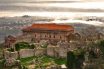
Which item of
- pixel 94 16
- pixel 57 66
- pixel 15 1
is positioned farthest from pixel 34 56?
pixel 15 1

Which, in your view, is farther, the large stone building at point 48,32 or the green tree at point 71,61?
the large stone building at point 48,32

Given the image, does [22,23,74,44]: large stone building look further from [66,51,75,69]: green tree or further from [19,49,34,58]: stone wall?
[66,51,75,69]: green tree

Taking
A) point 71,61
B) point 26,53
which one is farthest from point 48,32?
point 71,61

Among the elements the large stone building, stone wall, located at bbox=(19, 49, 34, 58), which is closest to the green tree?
stone wall, located at bbox=(19, 49, 34, 58)

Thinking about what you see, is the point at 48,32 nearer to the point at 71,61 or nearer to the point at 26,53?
the point at 26,53

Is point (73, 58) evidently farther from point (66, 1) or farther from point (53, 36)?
point (66, 1)

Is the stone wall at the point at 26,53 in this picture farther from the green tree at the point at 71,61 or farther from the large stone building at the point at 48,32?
the large stone building at the point at 48,32

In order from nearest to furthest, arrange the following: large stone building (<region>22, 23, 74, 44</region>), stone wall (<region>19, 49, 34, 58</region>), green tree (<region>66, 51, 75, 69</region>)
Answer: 1. green tree (<region>66, 51, 75, 69</region>)
2. stone wall (<region>19, 49, 34, 58</region>)
3. large stone building (<region>22, 23, 74, 44</region>)

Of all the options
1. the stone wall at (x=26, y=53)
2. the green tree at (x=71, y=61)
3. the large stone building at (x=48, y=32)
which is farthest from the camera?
the large stone building at (x=48, y=32)

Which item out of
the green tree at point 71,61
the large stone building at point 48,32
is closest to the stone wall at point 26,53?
the green tree at point 71,61
